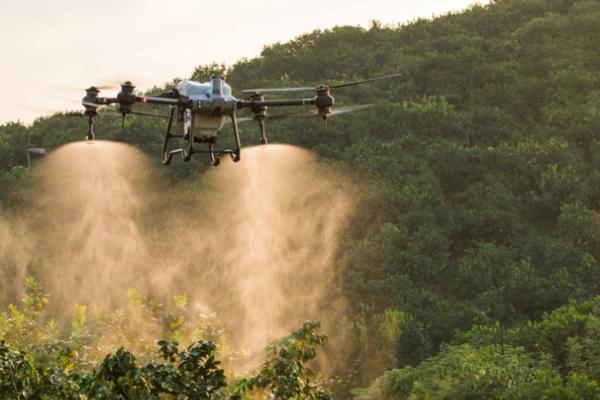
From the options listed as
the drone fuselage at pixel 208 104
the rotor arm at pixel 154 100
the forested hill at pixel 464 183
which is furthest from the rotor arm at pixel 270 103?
the forested hill at pixel 464 183

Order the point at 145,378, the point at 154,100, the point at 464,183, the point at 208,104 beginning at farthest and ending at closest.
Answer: the point at 464,183 → the point at 208,104 → the point at 154,100 → the point at 145,378

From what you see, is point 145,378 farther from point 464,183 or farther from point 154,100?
point 464,183

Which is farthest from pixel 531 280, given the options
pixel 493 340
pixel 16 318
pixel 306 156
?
pixel 16 318

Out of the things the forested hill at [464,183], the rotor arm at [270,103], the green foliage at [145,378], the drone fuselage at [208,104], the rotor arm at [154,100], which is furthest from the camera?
the forested hill at [464,183]

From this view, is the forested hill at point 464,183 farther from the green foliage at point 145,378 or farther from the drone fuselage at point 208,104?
the drone fuselage at point 208,104

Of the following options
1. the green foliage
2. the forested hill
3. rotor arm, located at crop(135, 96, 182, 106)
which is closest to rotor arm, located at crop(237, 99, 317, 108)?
rotor arm, located at crop(135, 96, 182, 106)

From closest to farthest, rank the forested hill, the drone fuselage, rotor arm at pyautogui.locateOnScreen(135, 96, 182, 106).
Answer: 1. rotor arm at pyautogui.locateOnScreen(135, 96, 182, 106)
2. the drone fuselage
3. the forested hill

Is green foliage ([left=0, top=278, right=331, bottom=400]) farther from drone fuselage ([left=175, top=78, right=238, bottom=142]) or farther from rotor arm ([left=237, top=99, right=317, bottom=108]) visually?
rotor arm ([left=237, top=99, right=317, bottom=108])

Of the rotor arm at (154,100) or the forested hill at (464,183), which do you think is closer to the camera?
the rotor arm at (154,100)

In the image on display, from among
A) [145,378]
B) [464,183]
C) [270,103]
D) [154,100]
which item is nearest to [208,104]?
[154,100]
